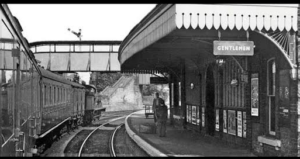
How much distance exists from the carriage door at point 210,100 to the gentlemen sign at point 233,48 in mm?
5775

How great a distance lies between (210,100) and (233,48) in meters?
6.20

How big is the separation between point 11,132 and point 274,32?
18.3 feet

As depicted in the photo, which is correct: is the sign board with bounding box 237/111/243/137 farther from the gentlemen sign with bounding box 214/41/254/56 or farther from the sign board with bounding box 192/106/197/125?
the sign board with bounding box 192/106/197/125

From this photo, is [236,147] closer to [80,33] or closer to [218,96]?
[218,96]

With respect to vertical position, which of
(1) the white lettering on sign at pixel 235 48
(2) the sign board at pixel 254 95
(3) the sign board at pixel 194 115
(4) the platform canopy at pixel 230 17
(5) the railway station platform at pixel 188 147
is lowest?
(5) the railway station platform at pixel 188 147

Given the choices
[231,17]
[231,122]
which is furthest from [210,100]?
[231,17]

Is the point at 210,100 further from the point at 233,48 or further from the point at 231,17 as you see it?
the point at 231,17

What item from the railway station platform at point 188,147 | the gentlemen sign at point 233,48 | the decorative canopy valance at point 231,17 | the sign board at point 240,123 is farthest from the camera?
the sign board at point 240,123

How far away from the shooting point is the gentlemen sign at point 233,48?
7836 mm

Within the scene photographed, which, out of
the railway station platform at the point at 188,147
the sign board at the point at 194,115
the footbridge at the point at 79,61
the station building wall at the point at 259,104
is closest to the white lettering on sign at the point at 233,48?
the station building wall at the point at 259,104

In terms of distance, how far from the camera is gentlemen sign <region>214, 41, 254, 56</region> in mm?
7836

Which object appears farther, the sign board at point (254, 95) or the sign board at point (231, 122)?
the sign board at point (231, 122)

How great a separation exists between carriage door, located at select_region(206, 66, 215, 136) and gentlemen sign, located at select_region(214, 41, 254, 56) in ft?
18.9

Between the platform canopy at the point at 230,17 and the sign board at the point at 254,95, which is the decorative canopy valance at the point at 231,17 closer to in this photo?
the platform canopy at the point at 230,17
